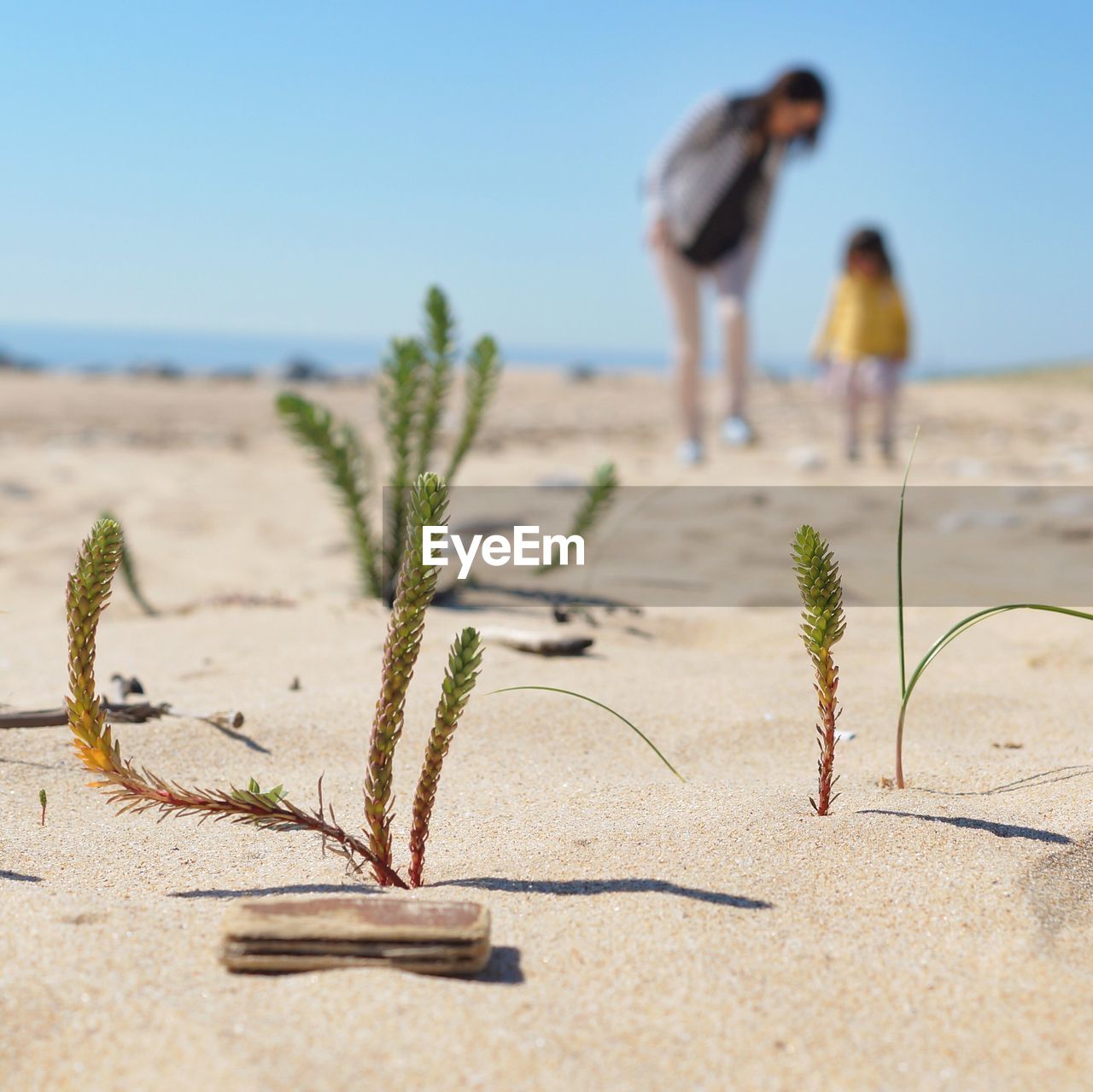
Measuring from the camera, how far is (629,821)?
1.83m

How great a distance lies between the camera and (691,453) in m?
7.16

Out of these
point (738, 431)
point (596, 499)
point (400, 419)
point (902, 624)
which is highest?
point (738, 431)

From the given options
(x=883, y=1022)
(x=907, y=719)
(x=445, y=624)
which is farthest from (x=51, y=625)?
(x=883, y=1022)

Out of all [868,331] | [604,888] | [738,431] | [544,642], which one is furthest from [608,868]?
[868,331]

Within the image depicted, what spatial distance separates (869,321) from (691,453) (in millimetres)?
2263

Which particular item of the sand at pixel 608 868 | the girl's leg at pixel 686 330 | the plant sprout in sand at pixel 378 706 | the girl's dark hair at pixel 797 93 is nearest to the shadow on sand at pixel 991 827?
the sand at pixel 608 868

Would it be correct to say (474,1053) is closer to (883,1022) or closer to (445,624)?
(883,1022)

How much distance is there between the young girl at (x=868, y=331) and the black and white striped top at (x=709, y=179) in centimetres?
158

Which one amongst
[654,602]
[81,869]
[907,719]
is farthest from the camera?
[654,602]

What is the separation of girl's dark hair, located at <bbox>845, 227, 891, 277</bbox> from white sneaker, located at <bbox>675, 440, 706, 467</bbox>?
2448 mm

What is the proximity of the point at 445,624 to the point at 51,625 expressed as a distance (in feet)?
3.96

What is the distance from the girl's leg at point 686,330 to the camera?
23.8 ft

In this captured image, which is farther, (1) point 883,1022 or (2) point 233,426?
(2) point 233,426

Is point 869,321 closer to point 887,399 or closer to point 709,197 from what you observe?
point 887,399
